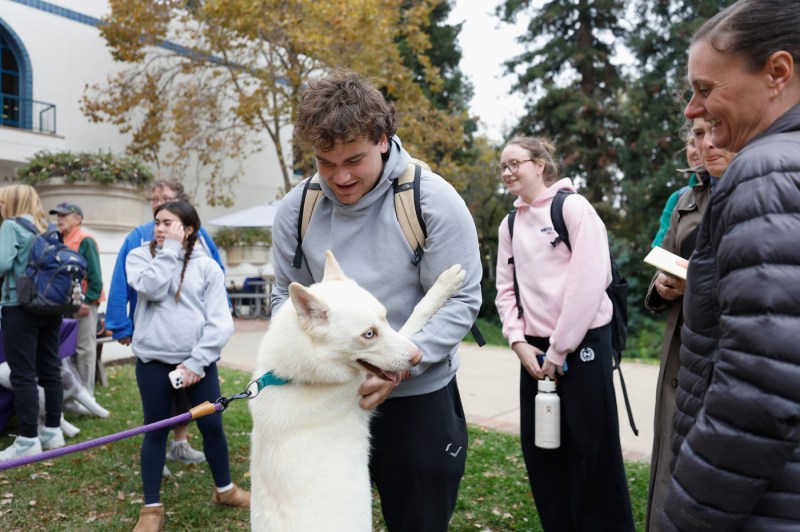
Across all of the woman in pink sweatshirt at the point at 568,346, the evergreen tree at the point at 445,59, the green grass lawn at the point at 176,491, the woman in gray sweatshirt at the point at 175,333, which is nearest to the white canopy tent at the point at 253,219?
the evergreen tree at the point at 445,59

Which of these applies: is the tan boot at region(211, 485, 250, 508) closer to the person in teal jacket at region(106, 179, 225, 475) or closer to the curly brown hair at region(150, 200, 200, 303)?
the person in teal jacket at region(106, 179, 225, 475)

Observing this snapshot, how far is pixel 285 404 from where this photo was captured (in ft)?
7.47

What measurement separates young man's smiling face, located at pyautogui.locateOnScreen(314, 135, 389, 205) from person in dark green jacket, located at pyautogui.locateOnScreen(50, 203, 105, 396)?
18.9ft

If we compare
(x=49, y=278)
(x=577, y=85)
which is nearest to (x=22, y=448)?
(x=49, y=278)

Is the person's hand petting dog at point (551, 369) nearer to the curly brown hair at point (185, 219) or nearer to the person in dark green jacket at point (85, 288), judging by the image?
the curly brown hair at point (185, 219)

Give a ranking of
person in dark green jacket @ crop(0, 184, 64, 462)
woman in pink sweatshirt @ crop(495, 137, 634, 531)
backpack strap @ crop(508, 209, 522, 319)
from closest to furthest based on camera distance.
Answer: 1. woman in pink sweatshirt @ crop(495, 137, 634, 531)
2. backpack strap @ crop(508, 209, 522, 319)
3. person in dark green jacket @ crop(0, 184, 64, 462)

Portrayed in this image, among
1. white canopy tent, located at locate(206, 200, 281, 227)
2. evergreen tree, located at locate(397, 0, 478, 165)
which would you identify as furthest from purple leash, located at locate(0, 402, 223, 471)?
evergreen tree, located at locate(397, 0, 478, 165)

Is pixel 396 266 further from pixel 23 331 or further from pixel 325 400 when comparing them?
pixel 23 331

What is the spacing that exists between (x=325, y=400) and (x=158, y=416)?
2210mm

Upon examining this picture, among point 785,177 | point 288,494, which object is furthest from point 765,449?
point 288,494

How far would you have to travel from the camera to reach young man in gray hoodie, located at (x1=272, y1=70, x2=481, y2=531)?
2.21 m

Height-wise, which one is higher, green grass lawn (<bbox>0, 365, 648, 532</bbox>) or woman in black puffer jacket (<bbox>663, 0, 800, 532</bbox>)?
woman in black puffer jacket (<bbox>663, 0, 800, 532</bbox>)

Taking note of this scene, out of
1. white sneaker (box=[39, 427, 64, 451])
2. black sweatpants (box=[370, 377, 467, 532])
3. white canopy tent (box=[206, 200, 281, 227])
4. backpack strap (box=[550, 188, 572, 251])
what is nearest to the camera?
black sweatpants (box=[370, 377, 467, 532])

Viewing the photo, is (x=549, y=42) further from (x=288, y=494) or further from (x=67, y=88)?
(x=288, y=494)
